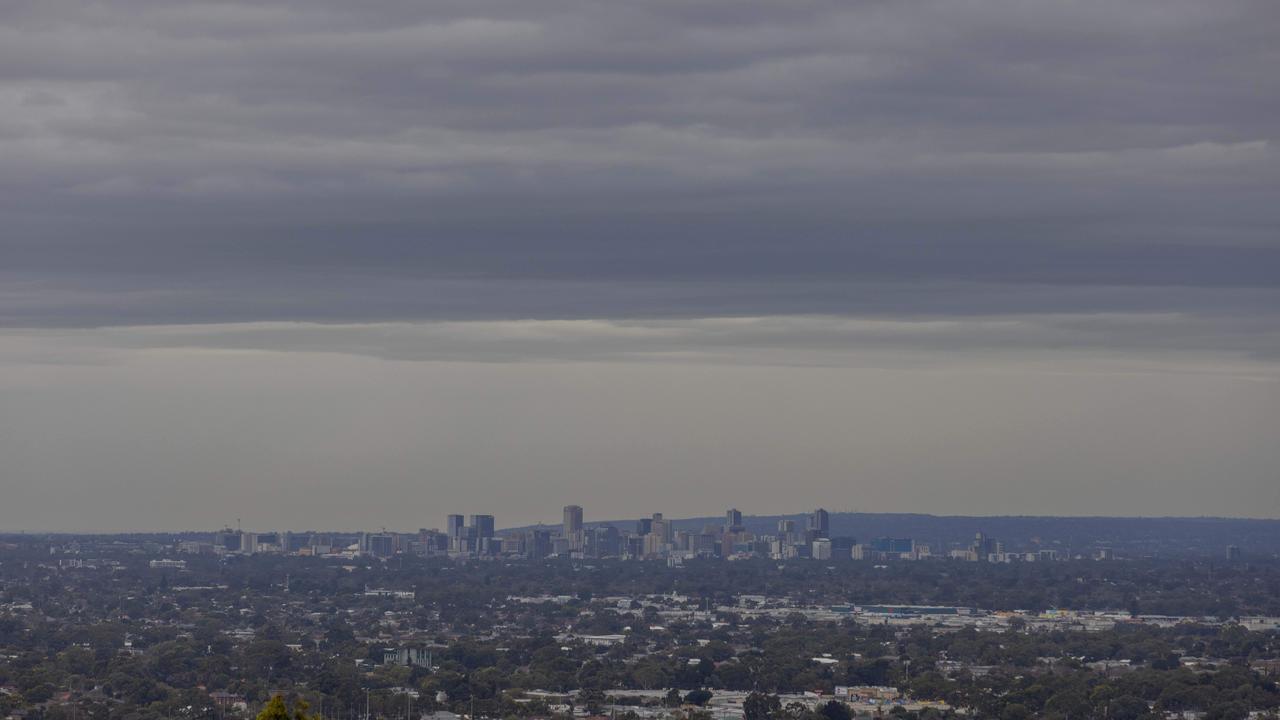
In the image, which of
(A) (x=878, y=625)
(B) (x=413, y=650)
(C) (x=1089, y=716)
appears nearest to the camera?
(C) (x=1089, y=716)

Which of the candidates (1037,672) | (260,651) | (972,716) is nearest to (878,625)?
(1037,672)

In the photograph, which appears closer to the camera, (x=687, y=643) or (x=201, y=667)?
Result: (x=201, y=667)

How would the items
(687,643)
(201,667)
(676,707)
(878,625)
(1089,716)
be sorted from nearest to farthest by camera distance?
1. (1089,716)
2. (676,707)
3. (201,667)
4. (687,643)
5. (878,625)

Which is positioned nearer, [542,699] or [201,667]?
[542,699]

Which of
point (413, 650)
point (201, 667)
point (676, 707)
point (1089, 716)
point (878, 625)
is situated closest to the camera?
point (1089, 716)

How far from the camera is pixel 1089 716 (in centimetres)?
10481

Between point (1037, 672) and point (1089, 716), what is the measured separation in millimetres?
29758

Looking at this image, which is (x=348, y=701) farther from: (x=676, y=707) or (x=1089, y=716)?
(x=1089, y=716)

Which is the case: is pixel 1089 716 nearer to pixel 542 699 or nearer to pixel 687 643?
pixel 542 699

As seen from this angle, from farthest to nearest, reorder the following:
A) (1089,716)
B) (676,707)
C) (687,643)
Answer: (687,643) → (676,707) → (1089,716)

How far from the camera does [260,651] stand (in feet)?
437

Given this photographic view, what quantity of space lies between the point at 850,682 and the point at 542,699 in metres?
23.2

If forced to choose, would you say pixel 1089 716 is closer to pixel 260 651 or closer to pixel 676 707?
pixel 676 707

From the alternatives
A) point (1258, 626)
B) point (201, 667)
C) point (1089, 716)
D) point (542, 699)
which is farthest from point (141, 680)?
point (1258, 626)
